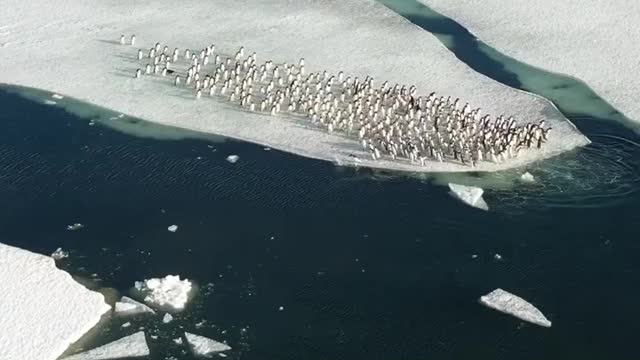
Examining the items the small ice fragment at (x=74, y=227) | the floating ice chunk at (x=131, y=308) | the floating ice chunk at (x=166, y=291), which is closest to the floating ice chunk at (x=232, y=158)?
the small ice fragment at (x=74, y=227)

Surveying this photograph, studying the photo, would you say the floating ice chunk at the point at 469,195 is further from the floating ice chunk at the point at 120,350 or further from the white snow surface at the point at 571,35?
the floating ice chunk at the point at 120,350

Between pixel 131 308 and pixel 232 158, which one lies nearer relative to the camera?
pixel 131 308

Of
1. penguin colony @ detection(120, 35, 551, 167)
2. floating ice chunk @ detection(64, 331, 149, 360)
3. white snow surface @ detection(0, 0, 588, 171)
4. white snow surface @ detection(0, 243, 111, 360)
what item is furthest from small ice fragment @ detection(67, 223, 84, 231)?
penguin colony @ detection(120, 35, 551, 167)

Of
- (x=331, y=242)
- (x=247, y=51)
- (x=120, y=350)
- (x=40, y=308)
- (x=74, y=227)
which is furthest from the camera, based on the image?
(x=247, y=51)

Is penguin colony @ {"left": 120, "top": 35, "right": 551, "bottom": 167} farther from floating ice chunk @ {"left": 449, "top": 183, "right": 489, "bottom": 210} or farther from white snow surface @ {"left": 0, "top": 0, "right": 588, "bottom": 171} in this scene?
floating ice chunk @ {"left": 449, "top": 183, "right": 489, "bottom": 210}

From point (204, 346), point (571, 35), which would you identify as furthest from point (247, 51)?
point (204, 346)

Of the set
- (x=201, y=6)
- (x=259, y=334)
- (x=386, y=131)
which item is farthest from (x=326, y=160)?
(x=201, y=6)

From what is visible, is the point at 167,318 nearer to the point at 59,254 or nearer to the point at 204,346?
the point at 204,346
